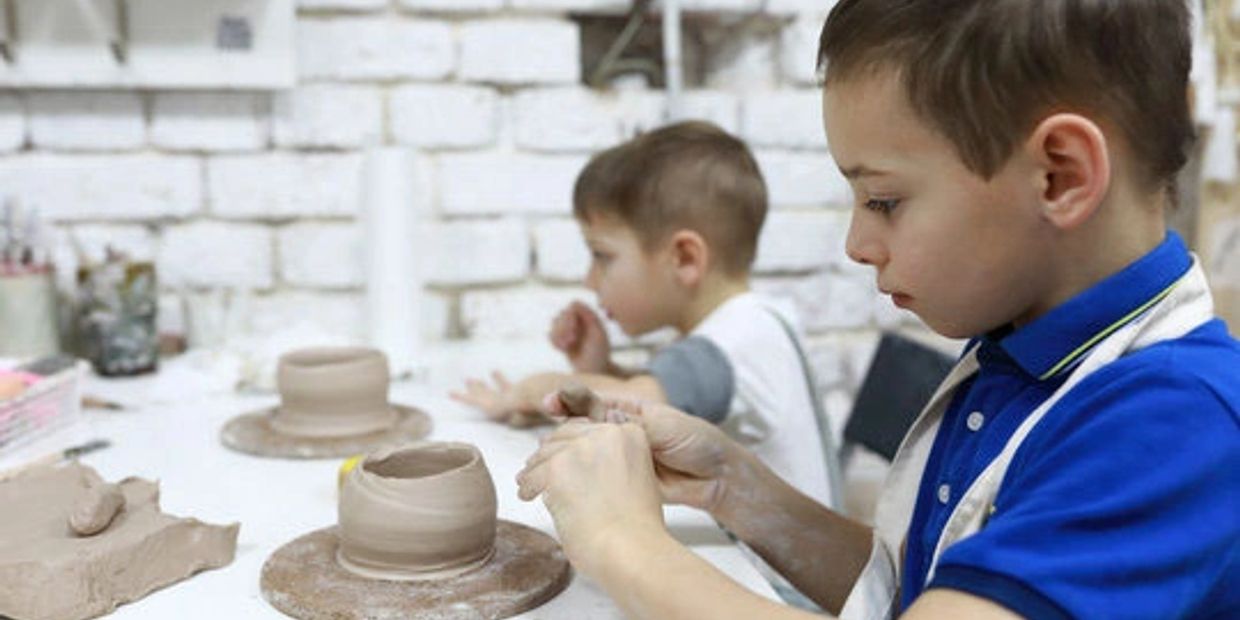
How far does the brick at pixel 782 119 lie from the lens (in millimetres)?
1700

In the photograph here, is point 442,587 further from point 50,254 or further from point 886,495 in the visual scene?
point 50,254

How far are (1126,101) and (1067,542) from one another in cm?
25

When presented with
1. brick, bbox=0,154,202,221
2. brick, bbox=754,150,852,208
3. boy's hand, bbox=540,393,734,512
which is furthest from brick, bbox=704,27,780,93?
boy's hand, bbox=540,393,734,512

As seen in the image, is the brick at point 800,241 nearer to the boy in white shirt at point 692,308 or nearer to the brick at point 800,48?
the brick at point 800,48

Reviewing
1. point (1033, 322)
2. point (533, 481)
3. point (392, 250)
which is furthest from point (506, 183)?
point (1033, 322)

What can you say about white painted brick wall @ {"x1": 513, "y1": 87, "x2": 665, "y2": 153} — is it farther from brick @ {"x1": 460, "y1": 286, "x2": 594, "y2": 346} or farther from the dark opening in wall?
brick @ {"x1": 460, "y1": 286, "x2": 594, "y2": 346}

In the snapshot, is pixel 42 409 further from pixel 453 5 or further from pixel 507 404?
pixel 453 5

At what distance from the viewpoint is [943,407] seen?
784 millimetres

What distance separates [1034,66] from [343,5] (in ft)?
3.95

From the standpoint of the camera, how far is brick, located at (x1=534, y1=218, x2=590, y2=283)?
1.69 metres

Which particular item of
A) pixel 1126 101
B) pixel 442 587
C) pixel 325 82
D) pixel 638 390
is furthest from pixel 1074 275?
pixel 325 82

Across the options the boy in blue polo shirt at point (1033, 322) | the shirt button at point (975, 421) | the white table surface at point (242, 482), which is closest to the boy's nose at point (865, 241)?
the boy in blue polo shirt at point (1033, 322)

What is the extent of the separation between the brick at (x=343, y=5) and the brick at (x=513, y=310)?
43 cm

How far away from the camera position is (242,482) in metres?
0.97
